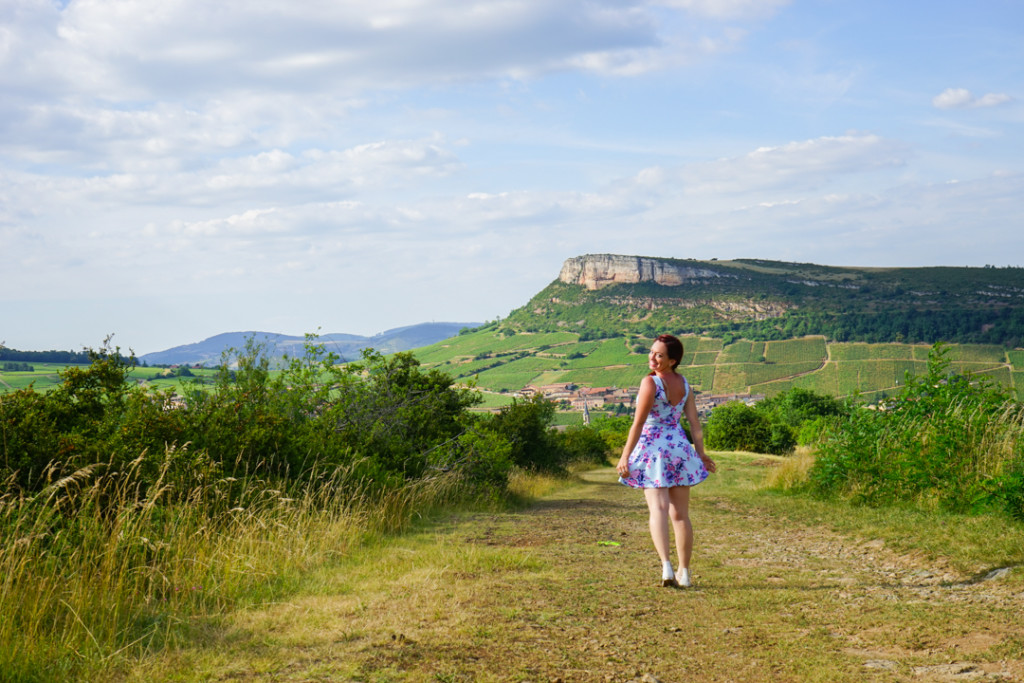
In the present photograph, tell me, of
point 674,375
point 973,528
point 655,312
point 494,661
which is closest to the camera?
point 494,661

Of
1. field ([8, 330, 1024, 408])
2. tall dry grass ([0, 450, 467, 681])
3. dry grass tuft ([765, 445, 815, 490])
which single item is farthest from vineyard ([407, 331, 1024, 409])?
tall dry grass ([0, 450, 467, 681])

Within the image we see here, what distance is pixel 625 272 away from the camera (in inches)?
6806

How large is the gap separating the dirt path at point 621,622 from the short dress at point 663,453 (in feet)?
2.81

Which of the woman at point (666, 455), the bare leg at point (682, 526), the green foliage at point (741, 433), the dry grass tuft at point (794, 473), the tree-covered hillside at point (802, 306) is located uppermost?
the tree-covered hillside at point (802, 306)

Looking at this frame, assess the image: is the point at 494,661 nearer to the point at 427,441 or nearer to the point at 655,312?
the point at 427,441

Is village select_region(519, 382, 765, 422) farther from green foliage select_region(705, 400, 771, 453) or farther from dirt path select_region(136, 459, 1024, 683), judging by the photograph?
dirt path select_region(136, 459, 1024, 683)

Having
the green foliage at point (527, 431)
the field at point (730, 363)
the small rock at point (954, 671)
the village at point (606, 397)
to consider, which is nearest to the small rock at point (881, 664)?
the small rock at point (954, 671)

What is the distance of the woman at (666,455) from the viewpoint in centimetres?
612

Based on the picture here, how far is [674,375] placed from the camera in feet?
20.5

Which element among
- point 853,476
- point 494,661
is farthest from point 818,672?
point 853,476

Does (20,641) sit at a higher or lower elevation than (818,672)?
higher

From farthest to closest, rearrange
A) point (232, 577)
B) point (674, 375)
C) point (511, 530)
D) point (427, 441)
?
1. point (427, 441)
2. point (511, 530)
3. point (674, 375)
4. point (232, 577)

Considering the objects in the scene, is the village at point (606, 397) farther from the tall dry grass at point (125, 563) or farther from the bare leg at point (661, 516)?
the bare leg at point (661, 516)

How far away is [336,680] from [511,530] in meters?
5.56
